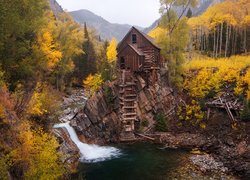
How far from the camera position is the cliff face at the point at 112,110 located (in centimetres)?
3158

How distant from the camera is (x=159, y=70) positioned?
3738cm

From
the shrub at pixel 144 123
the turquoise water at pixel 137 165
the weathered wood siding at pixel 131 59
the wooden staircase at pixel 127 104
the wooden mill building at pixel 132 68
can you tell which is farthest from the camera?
the weathered wood siding at pixel 131 59

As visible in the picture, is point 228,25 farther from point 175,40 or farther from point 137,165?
point 137,165

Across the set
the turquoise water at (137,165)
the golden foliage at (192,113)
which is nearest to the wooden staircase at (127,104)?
the turquoise water at (137,165)

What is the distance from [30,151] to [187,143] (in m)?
19.6

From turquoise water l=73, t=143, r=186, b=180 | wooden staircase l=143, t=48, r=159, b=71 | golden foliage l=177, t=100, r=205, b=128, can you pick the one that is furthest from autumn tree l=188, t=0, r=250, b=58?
turquoise water l=73, t=143, r=186, b=180

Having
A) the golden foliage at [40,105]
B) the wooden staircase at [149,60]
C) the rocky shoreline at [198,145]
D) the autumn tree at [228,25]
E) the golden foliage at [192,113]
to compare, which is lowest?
the rocky shoreline at [198,145]

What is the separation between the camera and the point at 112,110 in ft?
109

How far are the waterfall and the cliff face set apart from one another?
3.06 ft

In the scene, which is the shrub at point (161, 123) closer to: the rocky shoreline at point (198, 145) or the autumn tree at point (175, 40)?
the rocky shoreline at point (198, 145)

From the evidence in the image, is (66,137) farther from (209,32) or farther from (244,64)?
(209,32)

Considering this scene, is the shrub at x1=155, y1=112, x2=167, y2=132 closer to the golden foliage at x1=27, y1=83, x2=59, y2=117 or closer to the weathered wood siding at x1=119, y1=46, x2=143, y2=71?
the weathered wood siding at x1=119, y1=46, x2=143, y2=71

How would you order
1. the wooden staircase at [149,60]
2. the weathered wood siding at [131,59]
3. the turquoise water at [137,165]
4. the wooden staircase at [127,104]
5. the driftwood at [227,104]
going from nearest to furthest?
the turquoise water at [137,165]
the driftwood at [227,104]
the wooden staircase at [127,104]
the weathered wood siding at [131,59]
the wooden staircase at [149,60]

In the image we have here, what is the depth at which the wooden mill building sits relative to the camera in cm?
3322
